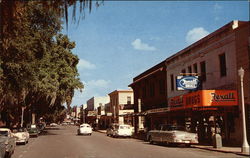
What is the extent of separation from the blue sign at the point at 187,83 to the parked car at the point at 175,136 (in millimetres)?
3042

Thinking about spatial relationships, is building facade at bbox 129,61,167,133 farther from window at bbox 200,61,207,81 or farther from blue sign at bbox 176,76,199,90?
blue sign at bbox 176,76,199,90

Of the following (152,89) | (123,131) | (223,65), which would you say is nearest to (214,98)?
(223,65)

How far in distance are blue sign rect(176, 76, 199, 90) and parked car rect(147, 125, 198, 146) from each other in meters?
3.04

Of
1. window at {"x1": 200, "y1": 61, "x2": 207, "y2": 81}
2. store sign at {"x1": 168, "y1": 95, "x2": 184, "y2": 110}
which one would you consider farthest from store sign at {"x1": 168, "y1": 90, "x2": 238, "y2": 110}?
window at {"x1": 200, "y1": 61, "x2": 207, "y2": 81}

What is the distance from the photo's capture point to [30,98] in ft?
144

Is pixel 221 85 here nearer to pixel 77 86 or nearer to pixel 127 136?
pixel 127 136

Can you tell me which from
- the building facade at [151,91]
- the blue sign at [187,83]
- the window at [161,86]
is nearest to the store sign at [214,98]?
the blue sign at [187,83]

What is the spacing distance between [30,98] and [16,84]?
22.4 m

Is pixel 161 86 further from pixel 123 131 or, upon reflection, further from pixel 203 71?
pixel 203 71

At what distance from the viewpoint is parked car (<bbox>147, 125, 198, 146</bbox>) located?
21734mm

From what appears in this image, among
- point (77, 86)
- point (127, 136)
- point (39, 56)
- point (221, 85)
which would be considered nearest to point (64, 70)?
point (77, 86)

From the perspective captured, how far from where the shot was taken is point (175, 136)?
71.6ft

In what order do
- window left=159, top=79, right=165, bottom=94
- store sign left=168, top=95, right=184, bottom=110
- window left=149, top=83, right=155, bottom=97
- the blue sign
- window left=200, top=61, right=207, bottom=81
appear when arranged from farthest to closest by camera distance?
window left=149, top=83, right=155, bottom=97 < window left=159, top=79, right=165, bottom=94 < window left=200, top=61, right=207, bottom=81 < store sign left=168, top=95, right=184, bottom=110 < the blue sign

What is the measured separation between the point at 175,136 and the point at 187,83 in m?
4.57
